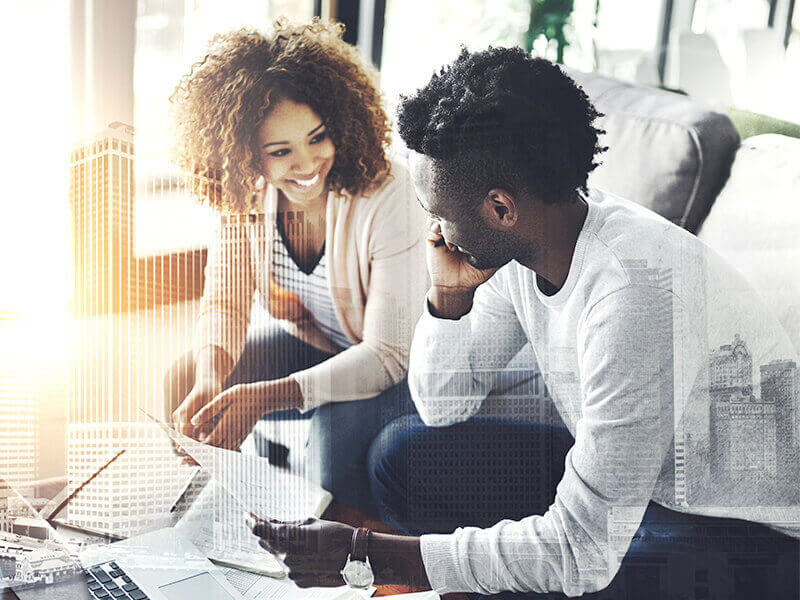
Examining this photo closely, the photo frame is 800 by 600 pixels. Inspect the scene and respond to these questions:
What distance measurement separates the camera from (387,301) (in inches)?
35.8

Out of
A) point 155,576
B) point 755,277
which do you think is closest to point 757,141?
point 755,277

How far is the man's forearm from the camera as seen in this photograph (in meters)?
0.89

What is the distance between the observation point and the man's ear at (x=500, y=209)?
0.82 meters

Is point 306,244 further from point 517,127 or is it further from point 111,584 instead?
point 111,584

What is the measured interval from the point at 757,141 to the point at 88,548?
1.12 m

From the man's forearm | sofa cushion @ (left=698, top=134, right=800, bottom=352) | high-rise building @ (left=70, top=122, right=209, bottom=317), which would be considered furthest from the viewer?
high-rise building @ (left=70, top=122, right=209, bottom=317)

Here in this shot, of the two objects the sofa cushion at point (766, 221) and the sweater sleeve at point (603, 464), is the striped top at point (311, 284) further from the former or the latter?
the sofa cushion at point (766, 221)

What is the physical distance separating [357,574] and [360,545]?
0.13 feet

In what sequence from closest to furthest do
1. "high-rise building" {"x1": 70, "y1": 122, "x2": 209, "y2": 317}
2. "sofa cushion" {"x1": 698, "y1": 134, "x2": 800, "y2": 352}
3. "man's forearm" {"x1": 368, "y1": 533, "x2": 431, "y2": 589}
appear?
"sofa cushion" {"x1": 698, "y1": 134, "x2": 800, "y2": 352}, "man's forearm" {"x1": 368, "y1": 533, "x2": 431, "y2": 589}, "high-rise building" {"x1": 70, "y1": 122, "x2": 209, "y2": 317}

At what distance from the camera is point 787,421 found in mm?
812

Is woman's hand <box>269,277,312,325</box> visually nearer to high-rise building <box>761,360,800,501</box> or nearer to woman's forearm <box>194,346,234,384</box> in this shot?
woman's forearm <box>194,346,234,384</box>

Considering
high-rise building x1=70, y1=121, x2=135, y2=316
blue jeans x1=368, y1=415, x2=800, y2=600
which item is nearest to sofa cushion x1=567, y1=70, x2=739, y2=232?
blue jeans x1=368, y1=415, x2=800, y2=600

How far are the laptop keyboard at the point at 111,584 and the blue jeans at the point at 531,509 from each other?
1.32 feet

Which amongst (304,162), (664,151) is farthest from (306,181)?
(664,151)
